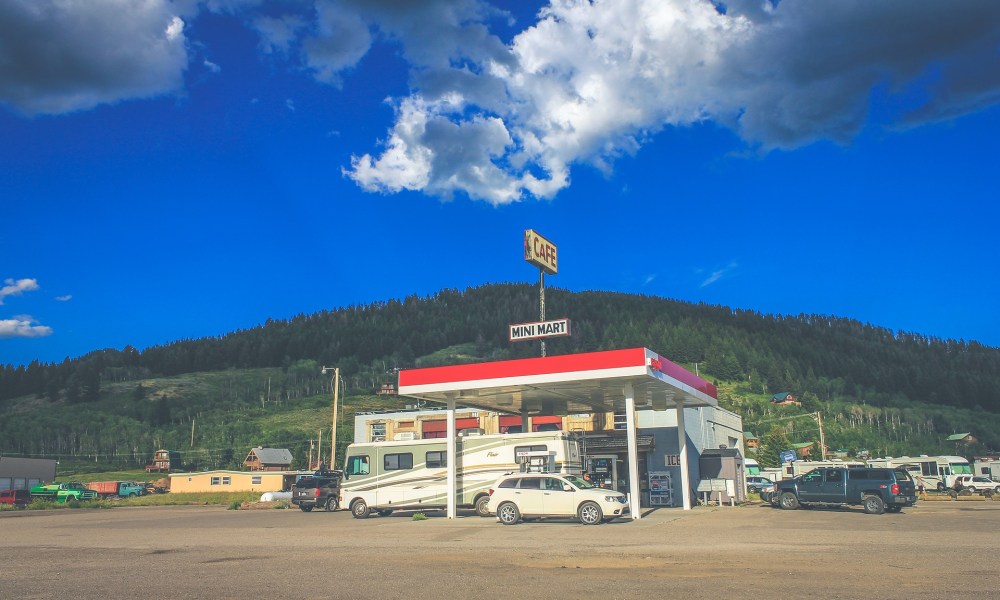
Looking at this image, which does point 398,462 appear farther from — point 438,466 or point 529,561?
point 529,561

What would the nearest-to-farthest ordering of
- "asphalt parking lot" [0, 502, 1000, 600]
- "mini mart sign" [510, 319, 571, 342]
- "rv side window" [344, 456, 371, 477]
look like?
1. "asphalt parking lot" [0, 502, 1000, 600]
2. "rv side window" [344, 456, 371, 477]
3. "mini mart sign" [510, 319, 571, 342]

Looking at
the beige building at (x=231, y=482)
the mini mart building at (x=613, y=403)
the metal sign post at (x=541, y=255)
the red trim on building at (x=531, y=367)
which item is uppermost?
the metal sign post at (x=541, y=255)

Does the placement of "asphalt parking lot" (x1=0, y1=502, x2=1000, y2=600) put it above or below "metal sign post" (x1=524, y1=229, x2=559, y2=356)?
below

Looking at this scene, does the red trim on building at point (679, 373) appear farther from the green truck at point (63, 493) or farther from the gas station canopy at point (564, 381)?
the green truck at point (63, 493)

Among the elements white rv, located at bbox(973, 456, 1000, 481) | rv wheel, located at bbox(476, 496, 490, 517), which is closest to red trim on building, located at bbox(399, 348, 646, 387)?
rv wheel, located at bbox(476, 496, 490, 517)

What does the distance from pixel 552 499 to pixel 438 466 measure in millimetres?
7983

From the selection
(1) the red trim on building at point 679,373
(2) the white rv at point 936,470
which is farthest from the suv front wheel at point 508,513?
(2) the white rv at point 936,470

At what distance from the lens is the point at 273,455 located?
102 m

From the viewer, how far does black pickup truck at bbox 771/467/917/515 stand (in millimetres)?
27391

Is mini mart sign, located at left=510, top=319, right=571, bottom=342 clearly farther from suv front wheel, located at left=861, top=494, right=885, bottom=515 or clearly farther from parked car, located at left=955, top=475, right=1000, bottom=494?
parked car, located at left=955, top=475, right=1000, bottom=494

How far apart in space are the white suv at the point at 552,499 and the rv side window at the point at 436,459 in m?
6.14

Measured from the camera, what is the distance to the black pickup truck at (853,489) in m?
27.4

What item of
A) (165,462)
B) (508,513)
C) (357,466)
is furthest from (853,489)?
(165,462)

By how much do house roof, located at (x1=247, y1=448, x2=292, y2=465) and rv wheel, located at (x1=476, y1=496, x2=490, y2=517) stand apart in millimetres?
78976
